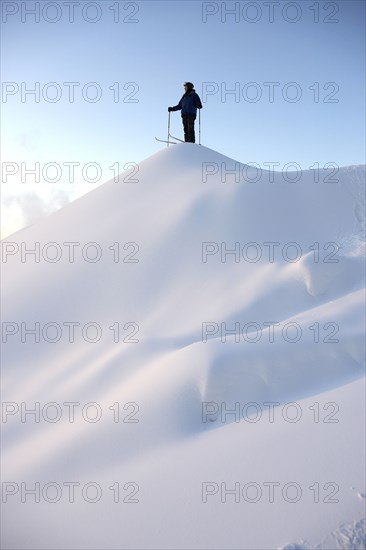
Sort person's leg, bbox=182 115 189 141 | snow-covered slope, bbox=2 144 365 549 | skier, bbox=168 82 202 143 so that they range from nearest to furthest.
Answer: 1. snow-covered slope, bbox=2 144 365 549
2. skier, bbox=168 82 202 143
3. person's leg, bbox=182 115 189 141

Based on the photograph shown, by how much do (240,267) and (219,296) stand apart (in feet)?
2.77

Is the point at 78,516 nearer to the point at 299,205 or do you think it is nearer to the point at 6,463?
the point at 6,463

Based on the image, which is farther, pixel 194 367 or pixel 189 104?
pixel 189 104

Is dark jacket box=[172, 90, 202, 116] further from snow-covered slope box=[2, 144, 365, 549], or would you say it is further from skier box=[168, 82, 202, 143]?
snow-covered slope box=[2, 144, 365, 549]

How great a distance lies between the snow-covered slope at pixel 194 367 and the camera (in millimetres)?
2992

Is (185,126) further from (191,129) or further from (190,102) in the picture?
(190,102)

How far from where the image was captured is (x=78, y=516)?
3.22 metres

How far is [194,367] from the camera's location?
4.31m

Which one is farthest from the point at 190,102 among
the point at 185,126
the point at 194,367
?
the point at 194,367

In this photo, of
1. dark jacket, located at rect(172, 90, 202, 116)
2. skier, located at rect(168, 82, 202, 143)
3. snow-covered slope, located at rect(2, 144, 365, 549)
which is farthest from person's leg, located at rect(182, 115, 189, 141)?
snow-covered slope, located at rect(2, 144, 365, 549)

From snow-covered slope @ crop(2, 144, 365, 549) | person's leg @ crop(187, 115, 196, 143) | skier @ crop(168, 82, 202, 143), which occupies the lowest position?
snow-covered slope @ crop(2, 144, 365, 549)

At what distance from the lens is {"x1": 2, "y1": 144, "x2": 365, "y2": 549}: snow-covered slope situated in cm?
299

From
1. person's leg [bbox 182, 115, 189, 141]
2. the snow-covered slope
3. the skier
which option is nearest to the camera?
the snow-covered slope

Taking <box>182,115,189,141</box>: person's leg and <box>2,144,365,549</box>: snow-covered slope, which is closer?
<box>2,144,365,549</box>: snow-covered slope
